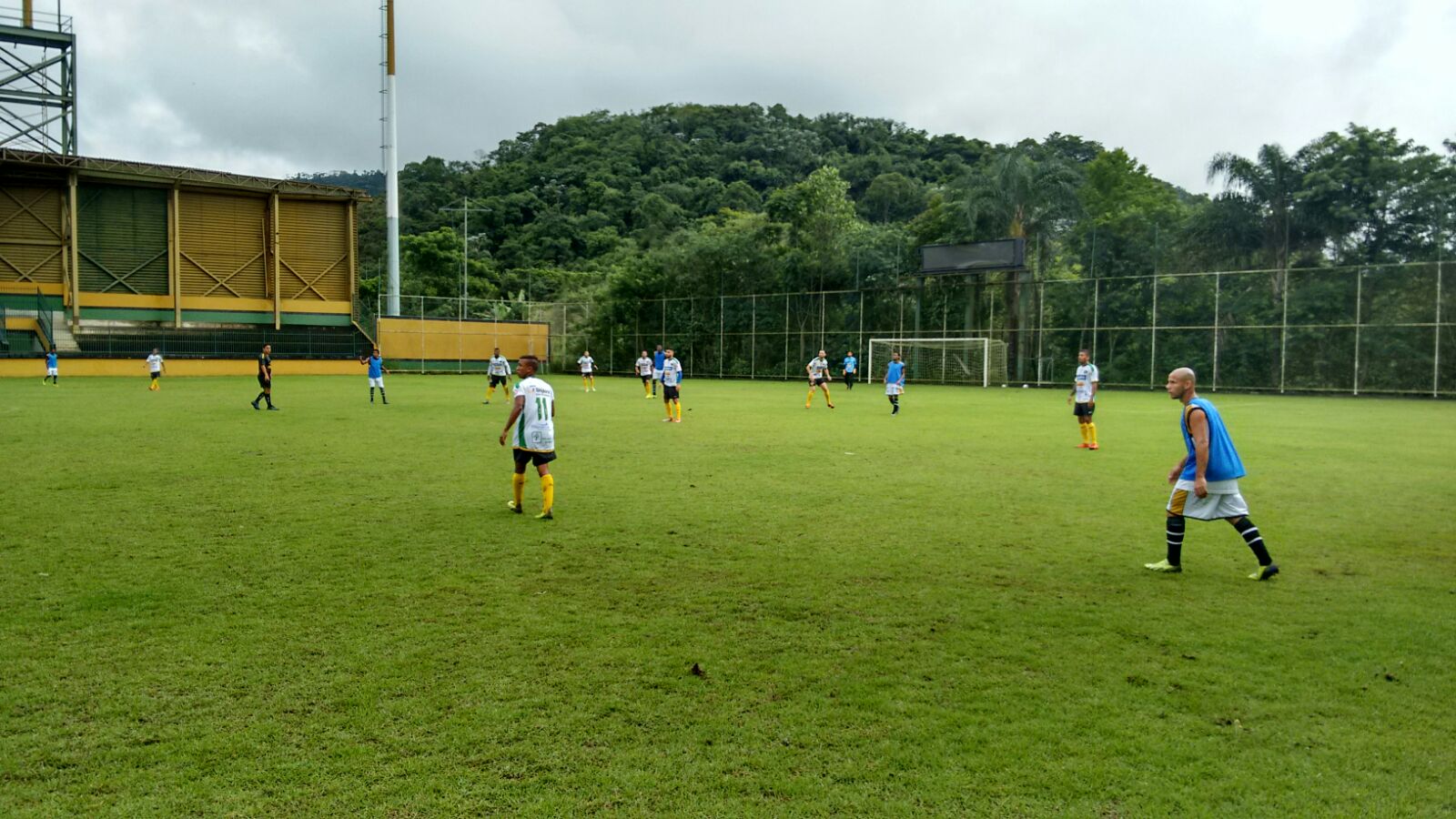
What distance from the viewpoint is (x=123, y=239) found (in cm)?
4703

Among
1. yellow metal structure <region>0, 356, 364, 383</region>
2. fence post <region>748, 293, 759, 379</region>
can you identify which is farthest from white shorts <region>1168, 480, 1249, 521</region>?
fence post <region>748, 293, 759, 379</region>

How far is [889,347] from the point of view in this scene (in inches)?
1823

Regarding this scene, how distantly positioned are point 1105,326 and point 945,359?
730 centimetres

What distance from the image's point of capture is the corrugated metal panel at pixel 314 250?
5047cm

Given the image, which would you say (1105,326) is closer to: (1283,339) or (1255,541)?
(1283,339)

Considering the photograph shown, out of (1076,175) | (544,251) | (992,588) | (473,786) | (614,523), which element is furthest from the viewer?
(544,251)

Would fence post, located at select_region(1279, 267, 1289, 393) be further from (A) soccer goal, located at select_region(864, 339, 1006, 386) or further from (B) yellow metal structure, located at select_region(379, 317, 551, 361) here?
(B) yellow metal structure, located at select_region(379, 317, 551, 361)

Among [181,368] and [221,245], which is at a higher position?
[221,245]

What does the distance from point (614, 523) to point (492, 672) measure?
13.7 ft

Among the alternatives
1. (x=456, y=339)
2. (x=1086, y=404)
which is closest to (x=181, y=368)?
(x=456, y=339)

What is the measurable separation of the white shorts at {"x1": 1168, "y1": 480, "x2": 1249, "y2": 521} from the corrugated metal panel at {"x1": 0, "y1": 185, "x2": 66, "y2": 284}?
53378 mm

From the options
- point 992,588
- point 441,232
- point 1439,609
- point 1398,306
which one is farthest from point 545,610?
point 441,232

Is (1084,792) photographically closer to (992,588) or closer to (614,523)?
(992,588)

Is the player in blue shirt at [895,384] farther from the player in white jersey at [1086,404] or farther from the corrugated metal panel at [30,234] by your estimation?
the corrugated metal panel at [30,234]
